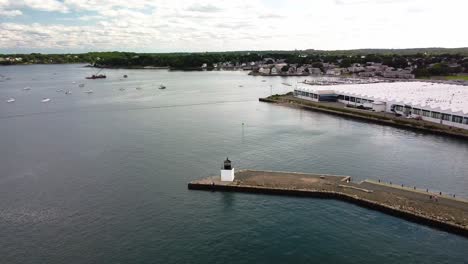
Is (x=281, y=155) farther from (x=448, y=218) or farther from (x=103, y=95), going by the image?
(x=103, y=95)

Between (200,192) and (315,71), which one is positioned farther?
(315,71)

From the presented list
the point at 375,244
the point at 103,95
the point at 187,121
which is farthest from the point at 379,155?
the point at 103,95

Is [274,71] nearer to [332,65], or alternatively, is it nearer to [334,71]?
[332,65]

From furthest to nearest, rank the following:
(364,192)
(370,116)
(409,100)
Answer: (409,100), (370,116), (364,192)

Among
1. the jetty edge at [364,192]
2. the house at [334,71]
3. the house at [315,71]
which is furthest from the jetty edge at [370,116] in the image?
the house at [315,71]

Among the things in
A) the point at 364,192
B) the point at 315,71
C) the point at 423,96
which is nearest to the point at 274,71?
the point at 315,71

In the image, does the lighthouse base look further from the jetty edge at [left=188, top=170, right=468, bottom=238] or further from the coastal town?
the coastal town

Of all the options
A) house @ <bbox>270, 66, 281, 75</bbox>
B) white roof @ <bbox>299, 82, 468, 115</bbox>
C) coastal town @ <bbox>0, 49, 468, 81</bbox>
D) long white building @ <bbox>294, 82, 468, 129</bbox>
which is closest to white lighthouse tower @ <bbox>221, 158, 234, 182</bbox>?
long white building @ <bbox>294, 82, 468, 129</bbox>

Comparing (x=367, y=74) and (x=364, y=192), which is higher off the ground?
(x=367, y=74)
